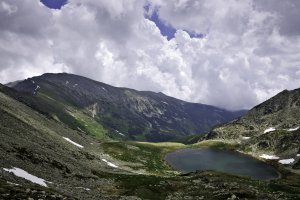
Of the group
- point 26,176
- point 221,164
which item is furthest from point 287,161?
point 26,176

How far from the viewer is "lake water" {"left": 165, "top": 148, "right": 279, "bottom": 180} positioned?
140 metres

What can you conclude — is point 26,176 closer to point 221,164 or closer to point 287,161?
point 221,164

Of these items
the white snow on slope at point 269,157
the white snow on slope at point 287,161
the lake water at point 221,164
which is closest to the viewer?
the lake water at point 221,164

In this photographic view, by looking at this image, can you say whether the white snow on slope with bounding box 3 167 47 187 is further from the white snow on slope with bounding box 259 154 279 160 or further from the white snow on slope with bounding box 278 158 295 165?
the white snow on slope with bounding box 259 154 279 160

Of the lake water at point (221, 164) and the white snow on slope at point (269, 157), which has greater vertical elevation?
the white snow on slope at point (269, 157)

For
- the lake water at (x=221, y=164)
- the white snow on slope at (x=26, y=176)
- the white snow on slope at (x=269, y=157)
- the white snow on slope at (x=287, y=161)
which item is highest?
the white snow on slope at (x=269, y=157)

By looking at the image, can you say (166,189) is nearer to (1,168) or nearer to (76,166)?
(76,166)

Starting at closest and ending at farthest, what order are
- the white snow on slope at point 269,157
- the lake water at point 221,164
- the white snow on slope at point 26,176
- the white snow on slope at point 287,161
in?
the white snow on slope at point 26,176, the lake water at point 221,164, the white snow on slope at point 287,161, the white snow on slope at point 269,157

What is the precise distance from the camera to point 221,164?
522ft

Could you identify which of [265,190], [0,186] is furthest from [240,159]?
[0,186]

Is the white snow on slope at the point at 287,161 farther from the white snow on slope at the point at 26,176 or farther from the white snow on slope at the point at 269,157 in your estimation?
the white snow on slope at the point at 26,176

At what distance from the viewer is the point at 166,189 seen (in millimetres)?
72062

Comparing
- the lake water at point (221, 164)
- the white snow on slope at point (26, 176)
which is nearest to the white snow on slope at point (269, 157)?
the lake water at point (221, 164)

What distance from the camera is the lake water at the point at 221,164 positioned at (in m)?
140
